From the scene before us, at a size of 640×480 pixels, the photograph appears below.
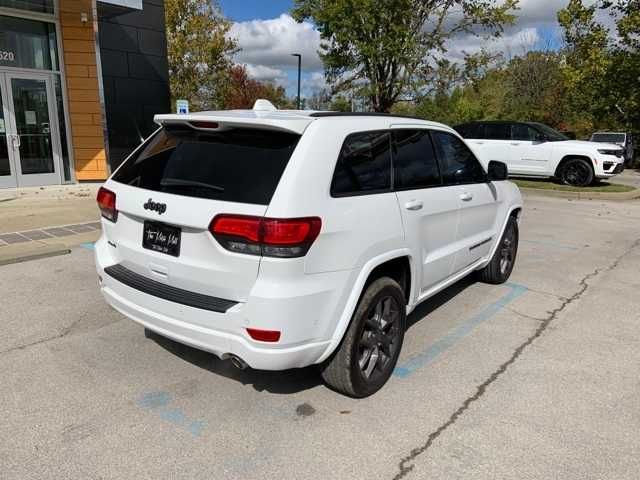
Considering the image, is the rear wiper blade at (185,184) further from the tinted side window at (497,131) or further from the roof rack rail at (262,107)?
the tinted side window at (497,131)

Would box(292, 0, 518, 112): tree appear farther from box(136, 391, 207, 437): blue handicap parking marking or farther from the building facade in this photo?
box(136, 391, 207, 437): blue handicap parking marking

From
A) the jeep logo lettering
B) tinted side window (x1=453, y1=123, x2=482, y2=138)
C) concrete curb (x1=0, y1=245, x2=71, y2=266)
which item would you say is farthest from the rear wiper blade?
tinted side window (x1=453, y1=123, x2=482, y2=138)

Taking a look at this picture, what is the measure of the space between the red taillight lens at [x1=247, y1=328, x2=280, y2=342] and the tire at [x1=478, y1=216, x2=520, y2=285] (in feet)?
11.5

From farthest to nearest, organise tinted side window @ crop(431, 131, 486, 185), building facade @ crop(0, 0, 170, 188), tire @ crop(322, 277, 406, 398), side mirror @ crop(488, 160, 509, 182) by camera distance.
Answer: building facade @ crop(0, 0, 170, 188), side mirror @ crop(488, 160, 509, 182), tinted side window @ crop(431, 131, 486, 185), tire @ crop(322, 277, 406, 398)

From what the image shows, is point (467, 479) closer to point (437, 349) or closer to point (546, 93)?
point (437, 349)

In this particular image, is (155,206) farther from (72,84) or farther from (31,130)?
(72,84)

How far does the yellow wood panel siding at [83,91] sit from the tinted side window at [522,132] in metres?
11.5

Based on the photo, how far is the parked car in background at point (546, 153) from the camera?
14.7 metres

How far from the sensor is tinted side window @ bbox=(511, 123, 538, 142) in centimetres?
1543

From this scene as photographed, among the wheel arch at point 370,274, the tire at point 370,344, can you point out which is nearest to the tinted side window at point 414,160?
the wheel arch at point 370,274

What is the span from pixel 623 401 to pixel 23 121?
12133mm

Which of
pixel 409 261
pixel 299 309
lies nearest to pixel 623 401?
pixel 409 261

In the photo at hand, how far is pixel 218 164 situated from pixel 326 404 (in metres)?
1.63

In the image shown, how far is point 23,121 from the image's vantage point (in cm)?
1131
